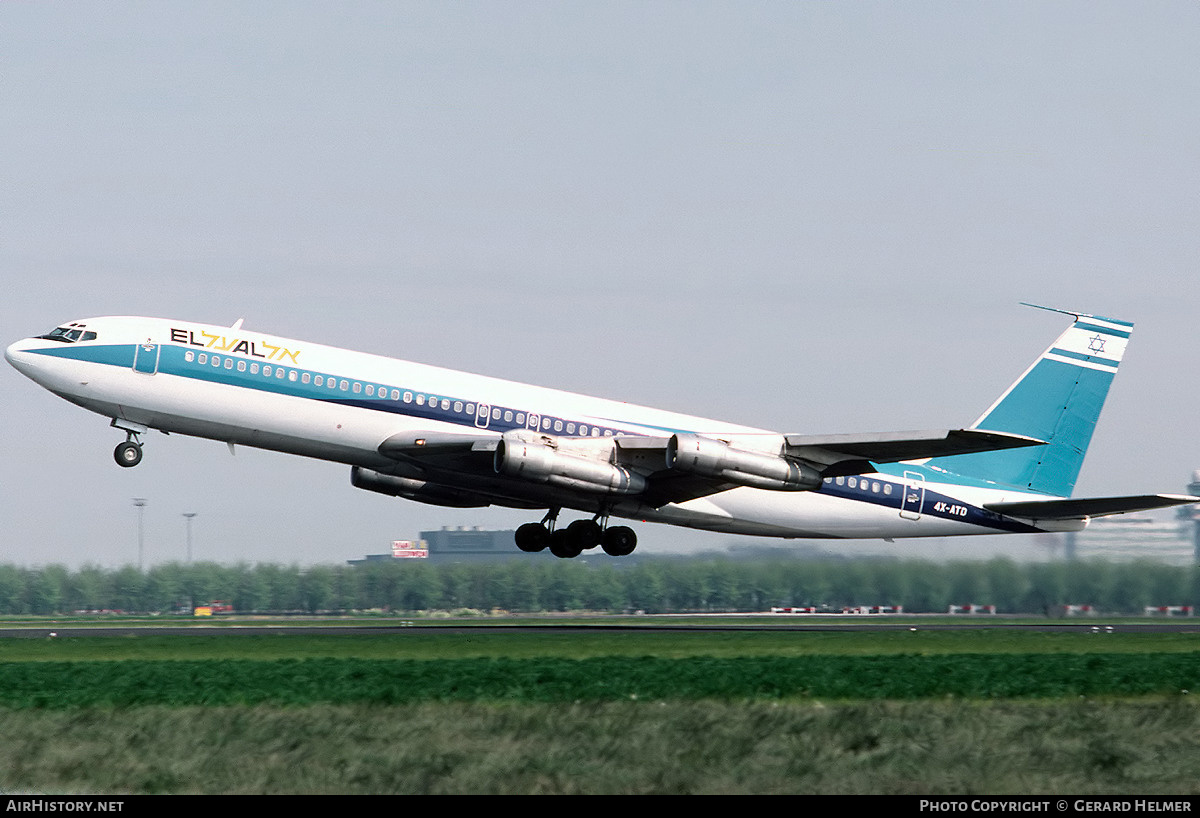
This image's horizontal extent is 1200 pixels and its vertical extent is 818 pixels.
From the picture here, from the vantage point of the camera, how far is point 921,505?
42.7 metres

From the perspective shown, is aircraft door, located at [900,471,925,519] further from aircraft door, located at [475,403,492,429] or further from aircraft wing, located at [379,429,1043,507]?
aircraft door, located at [475,403,492,429]

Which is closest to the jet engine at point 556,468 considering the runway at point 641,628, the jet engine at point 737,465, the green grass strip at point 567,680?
the jet engine at point 737,465

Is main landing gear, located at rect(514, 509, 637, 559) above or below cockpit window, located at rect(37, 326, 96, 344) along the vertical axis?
below

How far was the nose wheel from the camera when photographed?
36125mm

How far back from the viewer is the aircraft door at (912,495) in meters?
42.5

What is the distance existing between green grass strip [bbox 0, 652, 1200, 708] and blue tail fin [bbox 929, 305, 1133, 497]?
723 inches

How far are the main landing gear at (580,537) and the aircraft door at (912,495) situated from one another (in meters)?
8.63

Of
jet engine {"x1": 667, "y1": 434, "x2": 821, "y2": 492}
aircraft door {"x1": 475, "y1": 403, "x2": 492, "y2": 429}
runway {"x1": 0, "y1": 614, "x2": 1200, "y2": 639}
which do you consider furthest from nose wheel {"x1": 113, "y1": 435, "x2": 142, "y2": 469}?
jet engine {"x1": 667, "y1": 434, "x2": 821, "y2": 492}

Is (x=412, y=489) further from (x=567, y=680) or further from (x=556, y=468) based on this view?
(x=567, y=680)

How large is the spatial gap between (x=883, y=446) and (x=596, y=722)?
20.3 meters

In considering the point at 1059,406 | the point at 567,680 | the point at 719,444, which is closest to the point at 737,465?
the point at 719,444

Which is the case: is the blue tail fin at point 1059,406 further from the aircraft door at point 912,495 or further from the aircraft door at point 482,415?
the aircraft door at point 482,415

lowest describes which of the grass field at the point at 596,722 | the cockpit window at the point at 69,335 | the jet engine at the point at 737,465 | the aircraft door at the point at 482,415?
the grass field at the point at 596,722

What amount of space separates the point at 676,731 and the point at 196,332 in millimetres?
21924
